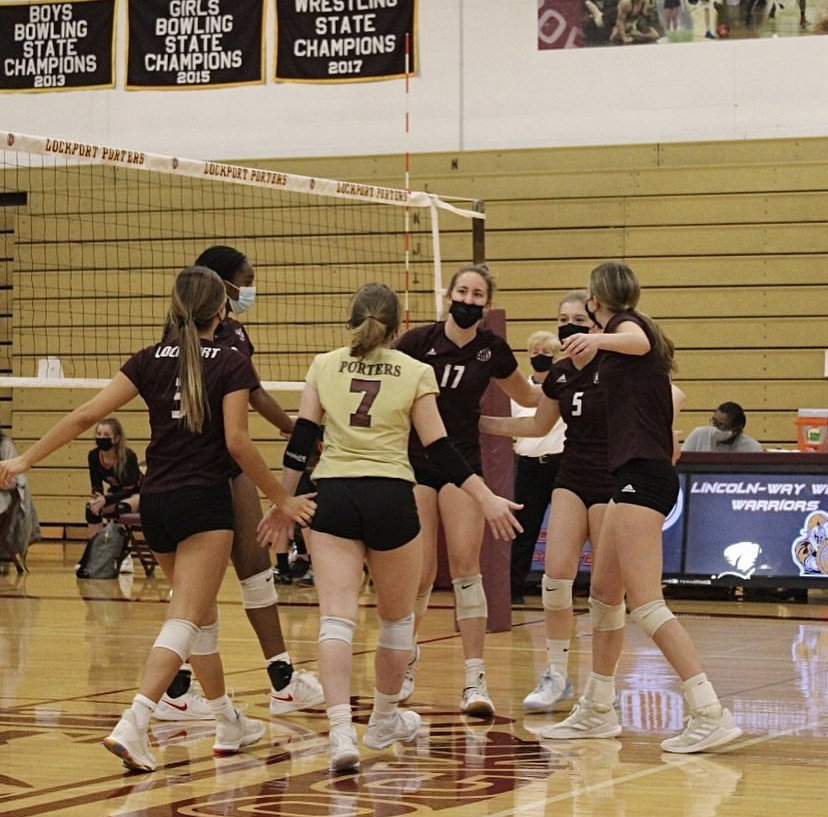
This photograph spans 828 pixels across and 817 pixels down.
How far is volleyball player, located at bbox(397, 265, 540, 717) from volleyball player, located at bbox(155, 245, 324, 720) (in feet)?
1.72

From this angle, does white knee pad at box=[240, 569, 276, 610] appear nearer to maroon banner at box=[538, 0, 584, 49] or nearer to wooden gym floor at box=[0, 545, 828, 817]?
wooden gym floor at box=[0, 545, 828, 817]

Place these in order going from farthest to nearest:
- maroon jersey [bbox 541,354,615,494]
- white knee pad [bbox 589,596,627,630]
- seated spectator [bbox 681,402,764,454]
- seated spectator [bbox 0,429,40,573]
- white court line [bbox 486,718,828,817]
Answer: seated spectator [bbox 0,429,40,573] → seated spectator [bbox 681,402,764,454] → maroon jersey [bbox 541,354,615,494] → white knee pad [bbox 589,596,627,630] → white court line [bbox 486,718,828,817]

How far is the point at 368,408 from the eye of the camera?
5.17 meters

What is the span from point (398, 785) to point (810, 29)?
11.5 metres

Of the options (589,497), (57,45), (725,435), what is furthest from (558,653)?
(57,45)

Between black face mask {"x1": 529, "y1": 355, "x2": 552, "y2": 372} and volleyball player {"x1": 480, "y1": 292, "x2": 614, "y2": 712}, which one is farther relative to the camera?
black face mask {"x1": 529, "y1": 355, "x2": 552, "y2": 372}

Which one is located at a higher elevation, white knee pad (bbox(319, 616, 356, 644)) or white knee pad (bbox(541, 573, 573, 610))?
white knee pad (bbox(319, 616, 356, 644))

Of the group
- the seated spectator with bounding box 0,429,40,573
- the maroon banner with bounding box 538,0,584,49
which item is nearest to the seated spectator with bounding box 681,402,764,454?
the maroon banner with bounding box 538,0,584,49

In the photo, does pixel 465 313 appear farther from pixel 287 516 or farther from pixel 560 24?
pixel 560 24

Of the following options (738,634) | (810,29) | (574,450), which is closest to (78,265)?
(810,29)

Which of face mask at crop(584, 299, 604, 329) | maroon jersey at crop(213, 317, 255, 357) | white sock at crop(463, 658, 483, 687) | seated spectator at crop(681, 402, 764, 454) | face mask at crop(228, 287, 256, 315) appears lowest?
white sock at crop(463, 658, 483, 687)

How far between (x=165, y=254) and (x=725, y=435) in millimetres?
6642

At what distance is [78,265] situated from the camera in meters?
17.0

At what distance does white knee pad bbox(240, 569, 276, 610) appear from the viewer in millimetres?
6113
